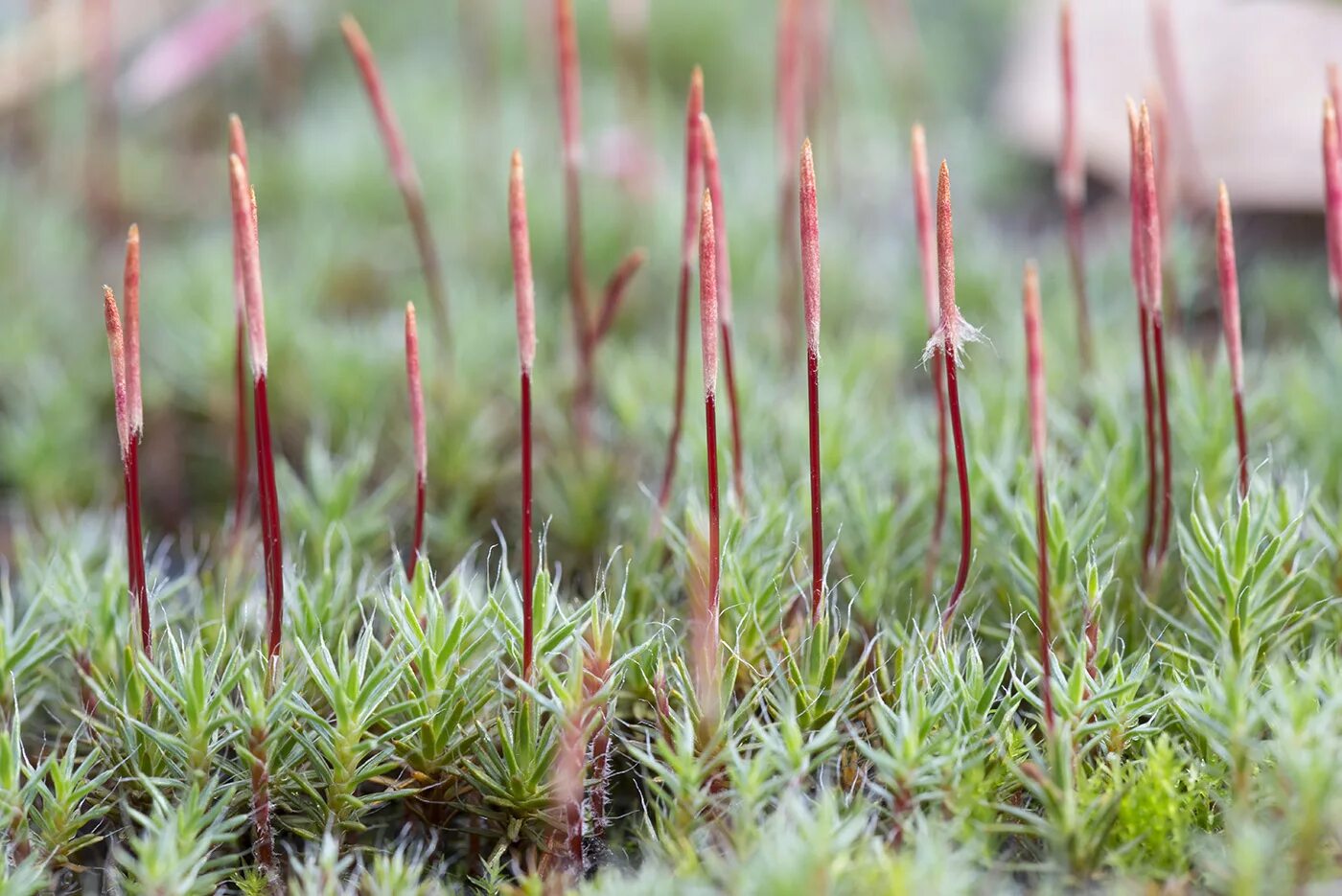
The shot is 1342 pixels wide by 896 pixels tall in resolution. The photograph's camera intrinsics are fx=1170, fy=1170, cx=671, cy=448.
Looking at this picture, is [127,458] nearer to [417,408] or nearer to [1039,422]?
[417,408]

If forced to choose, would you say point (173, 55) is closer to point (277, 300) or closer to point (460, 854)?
point (277, 300)

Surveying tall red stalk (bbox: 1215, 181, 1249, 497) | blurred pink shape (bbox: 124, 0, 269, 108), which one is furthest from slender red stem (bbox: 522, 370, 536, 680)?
blurred pink shape (bbox: 124, 0, 269, 108)

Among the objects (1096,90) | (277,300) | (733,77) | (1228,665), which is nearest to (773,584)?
(1228,665)

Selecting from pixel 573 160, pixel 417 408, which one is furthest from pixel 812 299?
pixel 573 160

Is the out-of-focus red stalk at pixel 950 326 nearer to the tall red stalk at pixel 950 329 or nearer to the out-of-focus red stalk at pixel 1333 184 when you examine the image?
the tall red stalk at pixel 950 329

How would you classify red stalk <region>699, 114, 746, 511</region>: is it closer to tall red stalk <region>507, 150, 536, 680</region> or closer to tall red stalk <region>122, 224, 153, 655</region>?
tall red stalk <region>507, 150, 536, 680</region>

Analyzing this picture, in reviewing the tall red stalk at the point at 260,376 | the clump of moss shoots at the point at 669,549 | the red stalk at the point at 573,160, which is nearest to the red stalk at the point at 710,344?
the clump of moss shoots at the point at 669,549
